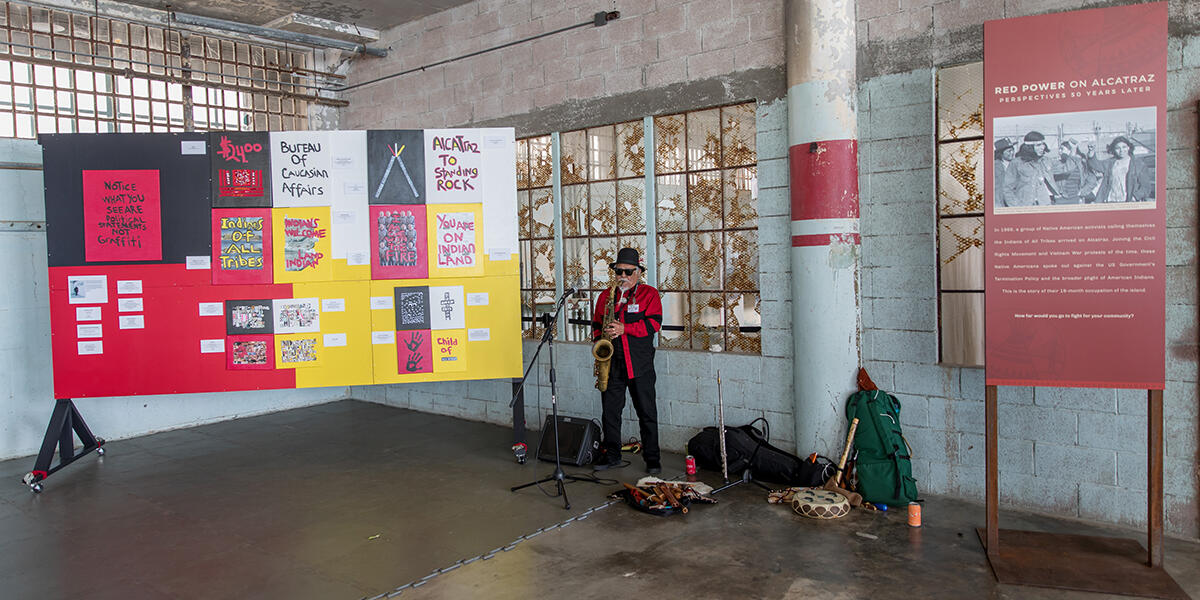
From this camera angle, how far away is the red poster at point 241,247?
602 centimetres

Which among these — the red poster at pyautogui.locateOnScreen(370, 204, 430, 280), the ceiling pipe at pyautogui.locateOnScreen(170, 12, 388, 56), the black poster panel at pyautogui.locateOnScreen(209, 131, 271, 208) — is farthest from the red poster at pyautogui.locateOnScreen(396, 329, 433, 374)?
the ceiling pipe at pyautogui.locateOnScreen(170, 12, 388, 56)

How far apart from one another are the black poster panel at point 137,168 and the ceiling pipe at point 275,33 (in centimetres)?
180

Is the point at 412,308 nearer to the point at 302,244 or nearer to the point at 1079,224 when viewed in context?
the point at 302,244

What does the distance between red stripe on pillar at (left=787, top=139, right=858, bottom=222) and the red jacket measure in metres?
1.28

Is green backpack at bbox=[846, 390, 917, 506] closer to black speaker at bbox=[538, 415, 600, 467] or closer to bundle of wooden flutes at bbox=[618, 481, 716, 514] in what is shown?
bundle of wooden flutes at bbox=[618, 481, 716, 514]

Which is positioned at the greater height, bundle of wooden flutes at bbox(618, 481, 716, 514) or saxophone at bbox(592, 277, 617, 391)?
saxophone at bbox(592, 277, 617, 391)

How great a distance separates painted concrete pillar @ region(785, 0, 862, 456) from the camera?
5055 millimetres

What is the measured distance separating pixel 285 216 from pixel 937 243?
185 inches

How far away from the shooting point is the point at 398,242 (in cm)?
604

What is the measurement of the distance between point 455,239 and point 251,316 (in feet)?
5.53

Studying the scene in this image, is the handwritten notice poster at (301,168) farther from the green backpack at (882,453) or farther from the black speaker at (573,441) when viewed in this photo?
the green backpack at (882,453)

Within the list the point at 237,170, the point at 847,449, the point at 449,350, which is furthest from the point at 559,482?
the point at 237,170

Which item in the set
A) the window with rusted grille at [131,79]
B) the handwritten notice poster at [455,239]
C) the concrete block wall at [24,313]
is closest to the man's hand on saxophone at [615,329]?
the handwritten notice poster at [455,239]

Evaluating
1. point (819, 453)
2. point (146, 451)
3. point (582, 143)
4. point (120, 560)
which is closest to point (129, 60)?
point (146, 451)
